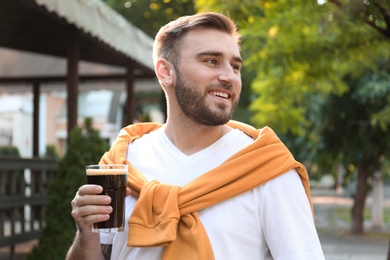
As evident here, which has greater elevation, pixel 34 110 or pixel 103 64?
pixel 103 64

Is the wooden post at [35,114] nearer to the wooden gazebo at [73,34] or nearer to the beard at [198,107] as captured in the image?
the wooden gazebo at [73,34]

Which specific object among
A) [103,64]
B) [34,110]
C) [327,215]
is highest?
[103,64]

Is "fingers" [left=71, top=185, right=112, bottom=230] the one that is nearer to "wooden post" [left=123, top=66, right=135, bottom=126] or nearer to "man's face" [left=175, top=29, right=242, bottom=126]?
"man's face" [left=175, top=29, right=242, bottom=126]

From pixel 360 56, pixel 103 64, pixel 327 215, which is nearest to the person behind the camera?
pixel 360 56

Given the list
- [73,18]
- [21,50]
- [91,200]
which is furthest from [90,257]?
[21,50]

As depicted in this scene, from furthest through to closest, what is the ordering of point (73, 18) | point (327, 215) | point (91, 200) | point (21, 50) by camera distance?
point (327, 215) → point (21, 50) → point (73, 18) → point (91, 200)

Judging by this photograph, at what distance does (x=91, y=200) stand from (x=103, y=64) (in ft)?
34.0

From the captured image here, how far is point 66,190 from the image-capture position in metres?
7.38

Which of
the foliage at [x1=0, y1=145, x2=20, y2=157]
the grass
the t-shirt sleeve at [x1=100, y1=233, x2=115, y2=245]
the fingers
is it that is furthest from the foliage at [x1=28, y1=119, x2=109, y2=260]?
the grass

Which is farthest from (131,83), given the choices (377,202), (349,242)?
(377,202)

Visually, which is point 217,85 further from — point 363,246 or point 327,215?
point 327,215

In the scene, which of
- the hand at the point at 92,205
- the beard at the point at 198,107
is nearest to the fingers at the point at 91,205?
the hand at the point at 92,205

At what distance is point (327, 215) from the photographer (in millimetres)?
28031

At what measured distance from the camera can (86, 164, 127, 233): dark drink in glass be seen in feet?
7.79
